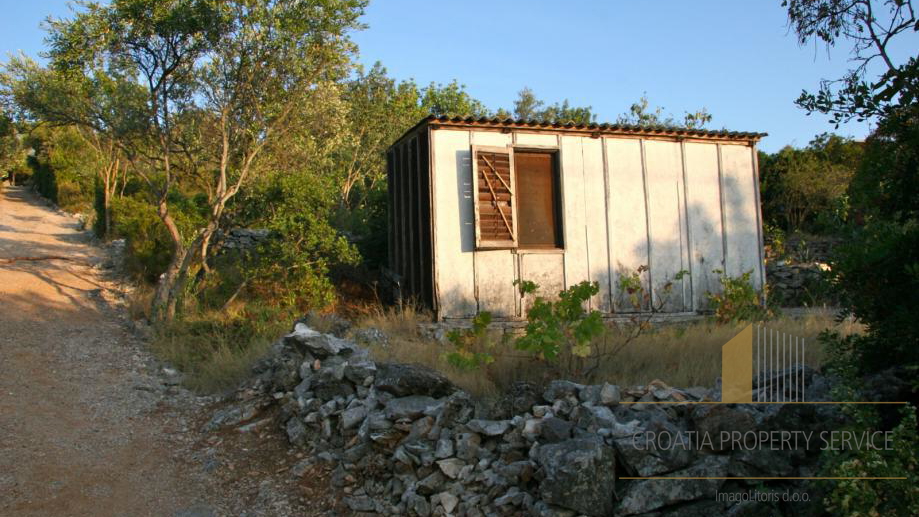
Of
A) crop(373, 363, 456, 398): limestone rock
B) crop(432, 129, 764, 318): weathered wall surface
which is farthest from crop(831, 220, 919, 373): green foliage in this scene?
crop(432, 129, 764, 318): weathered wall surface

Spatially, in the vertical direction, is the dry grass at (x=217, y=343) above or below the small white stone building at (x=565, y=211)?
below

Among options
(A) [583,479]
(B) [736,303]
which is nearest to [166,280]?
(A) [583,479]

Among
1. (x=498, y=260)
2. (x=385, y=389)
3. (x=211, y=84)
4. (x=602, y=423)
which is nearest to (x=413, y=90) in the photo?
(x=211, y=84)

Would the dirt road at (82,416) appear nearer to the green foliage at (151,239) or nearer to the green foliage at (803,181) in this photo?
the green foliage at (151,239)

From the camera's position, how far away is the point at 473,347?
21.0 ft

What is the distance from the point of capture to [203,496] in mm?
5148

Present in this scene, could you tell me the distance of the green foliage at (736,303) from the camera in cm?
856

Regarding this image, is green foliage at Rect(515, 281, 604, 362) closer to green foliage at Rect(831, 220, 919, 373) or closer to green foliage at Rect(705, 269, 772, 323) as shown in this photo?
green foliage at Rect(831, 220, 919, 373)

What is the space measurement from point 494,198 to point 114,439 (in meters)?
5.33

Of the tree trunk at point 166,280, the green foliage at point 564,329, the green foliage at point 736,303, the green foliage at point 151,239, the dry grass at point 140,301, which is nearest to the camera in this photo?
the green foliage at point 564,329

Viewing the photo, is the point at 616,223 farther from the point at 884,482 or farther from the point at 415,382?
the point at 884,482

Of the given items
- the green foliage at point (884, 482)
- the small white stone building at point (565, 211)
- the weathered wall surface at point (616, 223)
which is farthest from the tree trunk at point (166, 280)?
the green foliage at point (884, 482)

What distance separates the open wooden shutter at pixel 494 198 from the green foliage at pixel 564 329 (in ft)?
10.7

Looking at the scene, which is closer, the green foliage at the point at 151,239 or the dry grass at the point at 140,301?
the dry grass at the point at 140,301
